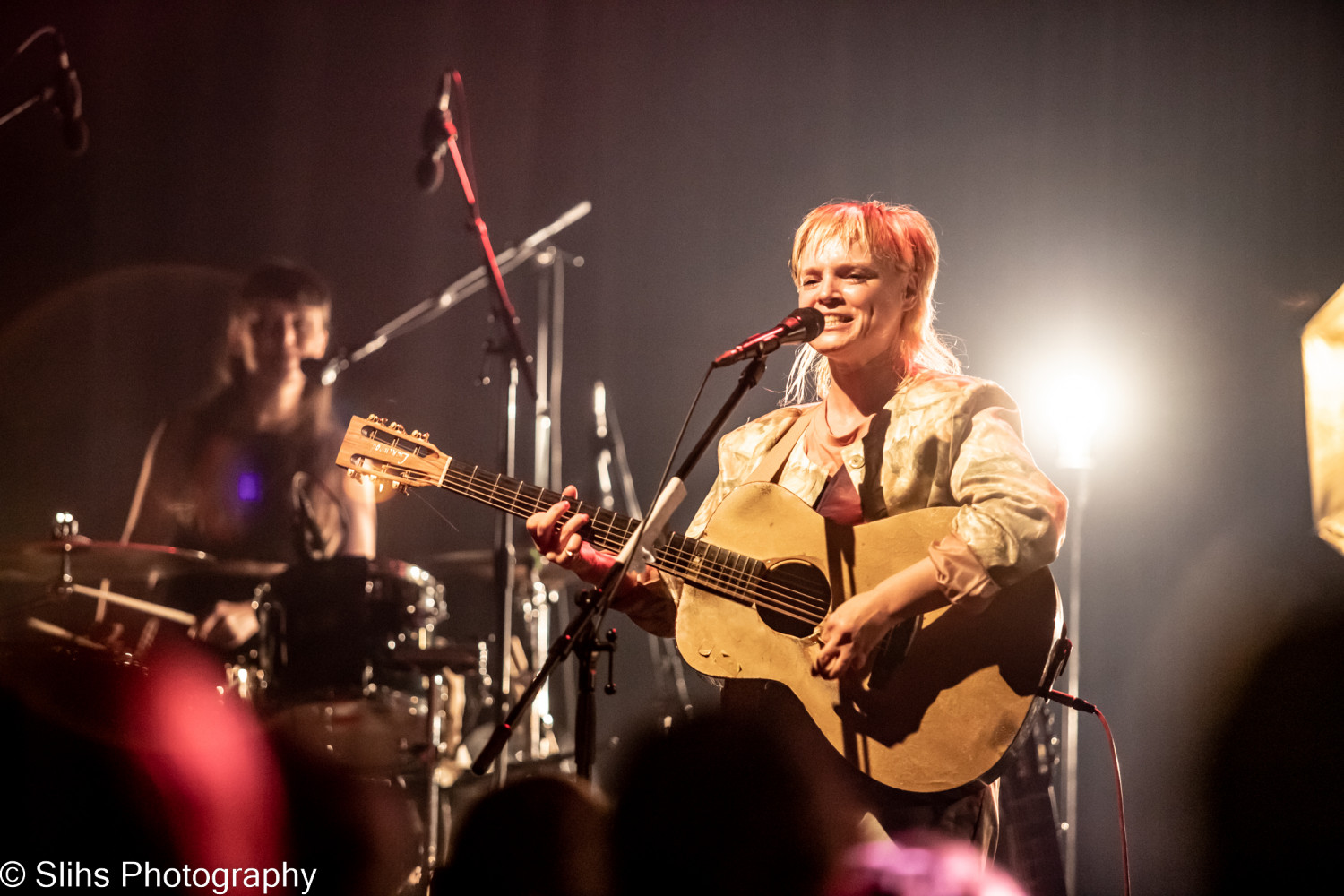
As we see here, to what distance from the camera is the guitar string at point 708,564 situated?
9.16 feet

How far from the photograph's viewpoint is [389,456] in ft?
10.1

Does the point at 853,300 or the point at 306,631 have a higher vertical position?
the point at 853,300

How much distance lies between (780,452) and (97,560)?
3.45m

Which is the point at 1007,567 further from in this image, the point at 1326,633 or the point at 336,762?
the point at 336,762

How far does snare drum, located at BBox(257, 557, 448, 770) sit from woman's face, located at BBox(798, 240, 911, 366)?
2950 mm

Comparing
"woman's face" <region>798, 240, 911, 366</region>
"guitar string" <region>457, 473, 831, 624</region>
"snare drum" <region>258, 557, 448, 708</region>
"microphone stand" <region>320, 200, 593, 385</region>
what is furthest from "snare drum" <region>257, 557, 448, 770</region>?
"woman's face" <region>798, 240, 911, 366</region>

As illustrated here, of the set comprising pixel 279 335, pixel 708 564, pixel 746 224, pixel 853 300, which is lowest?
pixel 708 564

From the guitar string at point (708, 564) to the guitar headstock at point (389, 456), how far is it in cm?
1

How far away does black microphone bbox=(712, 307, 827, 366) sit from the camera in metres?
2.69

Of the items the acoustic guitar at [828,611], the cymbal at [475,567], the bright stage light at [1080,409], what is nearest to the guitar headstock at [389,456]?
the acoustic guitar at [828,611]

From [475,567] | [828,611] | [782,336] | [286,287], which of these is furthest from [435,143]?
[828,611]

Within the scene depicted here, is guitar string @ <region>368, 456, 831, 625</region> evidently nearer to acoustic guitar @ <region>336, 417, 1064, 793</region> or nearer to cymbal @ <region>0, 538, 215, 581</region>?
acoustic guitar @ <region>336, 417, 1064, 793</region>

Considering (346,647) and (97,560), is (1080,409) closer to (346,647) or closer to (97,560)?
(346,647)

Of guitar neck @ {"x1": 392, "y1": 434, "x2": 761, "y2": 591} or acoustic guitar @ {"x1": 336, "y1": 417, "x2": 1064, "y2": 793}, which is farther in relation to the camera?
guitar neck @ {"x1": 392, "y1": 434, "x2": 761, "y2": 591}
